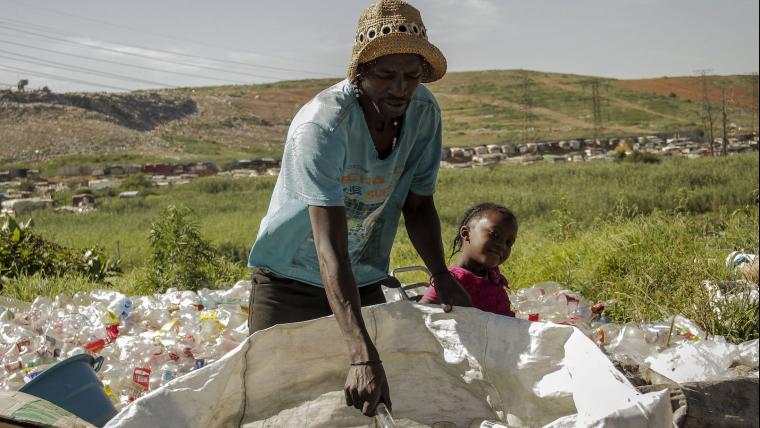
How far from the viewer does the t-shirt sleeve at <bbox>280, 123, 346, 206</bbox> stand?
6.73 ft

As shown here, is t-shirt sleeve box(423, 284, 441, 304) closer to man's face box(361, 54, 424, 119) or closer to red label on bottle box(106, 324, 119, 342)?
man's face box(361, 54, 424, 119)

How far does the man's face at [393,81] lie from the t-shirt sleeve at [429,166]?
1.02ft

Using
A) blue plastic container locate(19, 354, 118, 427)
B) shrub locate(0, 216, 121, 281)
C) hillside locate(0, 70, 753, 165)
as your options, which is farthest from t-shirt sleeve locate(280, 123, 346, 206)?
hillside locate(0, 70, 753, 165)

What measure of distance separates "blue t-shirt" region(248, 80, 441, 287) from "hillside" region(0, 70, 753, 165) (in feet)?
106

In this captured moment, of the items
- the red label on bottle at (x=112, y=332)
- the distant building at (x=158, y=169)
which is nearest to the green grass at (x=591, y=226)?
the red label on bottle at (x=112, y=332)

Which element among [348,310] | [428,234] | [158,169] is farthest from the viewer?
[158,169]

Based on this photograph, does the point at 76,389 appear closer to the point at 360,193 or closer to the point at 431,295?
the point at 360,193

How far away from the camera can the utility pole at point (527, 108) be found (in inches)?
2122

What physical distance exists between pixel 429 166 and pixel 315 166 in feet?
1.90

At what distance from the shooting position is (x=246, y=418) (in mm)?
2152

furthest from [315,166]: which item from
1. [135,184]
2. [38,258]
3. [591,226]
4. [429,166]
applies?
[135,184]

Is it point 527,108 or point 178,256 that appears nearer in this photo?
point 178,256

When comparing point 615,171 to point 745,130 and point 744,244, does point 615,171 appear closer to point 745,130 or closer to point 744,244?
point 744,244

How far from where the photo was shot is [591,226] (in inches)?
354
